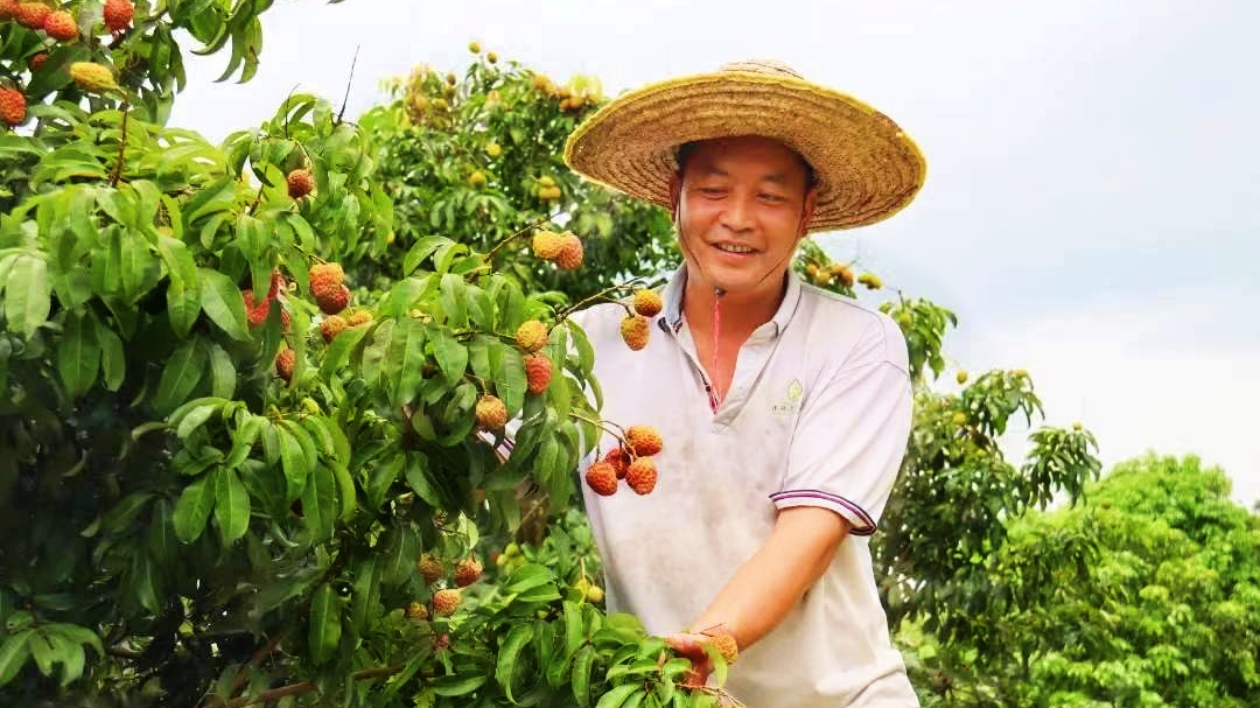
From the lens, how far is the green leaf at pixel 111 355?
5.93ft

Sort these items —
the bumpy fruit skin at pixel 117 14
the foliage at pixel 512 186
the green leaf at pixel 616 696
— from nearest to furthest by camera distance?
the green leaf at pixel 616 696 → the bumpy fruit skin at pixel 117 14 → the foliage at pixel 512 186

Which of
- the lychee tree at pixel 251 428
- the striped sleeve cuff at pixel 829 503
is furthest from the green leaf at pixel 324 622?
the striped sleeve cuff at pixel 829 503

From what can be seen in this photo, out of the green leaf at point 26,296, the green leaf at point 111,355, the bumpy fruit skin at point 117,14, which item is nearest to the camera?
the green leaf at point 26,296

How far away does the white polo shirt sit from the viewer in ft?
7.96

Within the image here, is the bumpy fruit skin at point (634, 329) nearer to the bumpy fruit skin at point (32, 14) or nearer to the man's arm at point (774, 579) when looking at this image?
the man's arm at point (774, 579)

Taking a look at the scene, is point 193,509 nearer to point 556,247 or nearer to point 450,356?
point 450,356

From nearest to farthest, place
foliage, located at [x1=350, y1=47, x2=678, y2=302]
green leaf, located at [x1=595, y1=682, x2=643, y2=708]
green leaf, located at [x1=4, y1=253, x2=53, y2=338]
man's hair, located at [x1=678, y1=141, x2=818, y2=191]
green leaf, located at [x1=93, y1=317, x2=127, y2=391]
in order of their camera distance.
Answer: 1. green leaf, located at [x1=4, y1=253, x2=53, y2=338]
2. green leaf, located at [x1=93, y1=317, x2=127, y2=391]
3. green leaf, located at [x1=595, y1=682, x2=643, y2=708]
4. man's hair, located at [x1=678, y1=141, x2=818, y2=191]
5. foliage, located at [x1=350, y1=47, x2=678, y2=302]

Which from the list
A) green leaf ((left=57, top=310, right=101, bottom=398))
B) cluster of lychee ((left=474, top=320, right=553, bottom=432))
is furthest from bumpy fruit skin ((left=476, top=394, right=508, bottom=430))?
green leaf ((left=57, top=310, right=101, bottom=398))

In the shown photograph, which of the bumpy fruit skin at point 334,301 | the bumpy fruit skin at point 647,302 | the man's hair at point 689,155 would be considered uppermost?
the man's hair at point 689,155

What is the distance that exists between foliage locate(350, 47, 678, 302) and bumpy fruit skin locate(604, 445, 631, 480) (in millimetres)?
3473

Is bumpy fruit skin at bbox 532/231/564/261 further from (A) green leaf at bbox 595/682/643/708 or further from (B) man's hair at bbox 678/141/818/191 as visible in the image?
(B) man's hair at bbox 678/141/818/191

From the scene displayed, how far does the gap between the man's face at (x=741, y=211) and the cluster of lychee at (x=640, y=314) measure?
0.99 ft

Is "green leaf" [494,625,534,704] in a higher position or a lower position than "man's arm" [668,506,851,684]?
lower

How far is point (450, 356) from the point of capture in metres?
1.86
